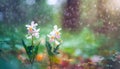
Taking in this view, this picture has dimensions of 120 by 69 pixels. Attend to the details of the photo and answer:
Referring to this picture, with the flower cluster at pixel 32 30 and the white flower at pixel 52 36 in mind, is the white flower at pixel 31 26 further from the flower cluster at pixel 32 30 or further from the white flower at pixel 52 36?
the white flower at pixel 52 36

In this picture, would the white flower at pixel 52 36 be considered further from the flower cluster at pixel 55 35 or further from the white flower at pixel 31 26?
the white flower at pixel 31 26

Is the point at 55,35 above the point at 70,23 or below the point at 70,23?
below

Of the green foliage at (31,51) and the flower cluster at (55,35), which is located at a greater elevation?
the flower cluster at (55,35)

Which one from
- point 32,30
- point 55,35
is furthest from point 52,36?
point 32,30

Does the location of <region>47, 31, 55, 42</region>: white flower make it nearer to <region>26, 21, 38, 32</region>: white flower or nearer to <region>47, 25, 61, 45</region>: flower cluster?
<region>47, 25, 61, 45</region>: flower cluster

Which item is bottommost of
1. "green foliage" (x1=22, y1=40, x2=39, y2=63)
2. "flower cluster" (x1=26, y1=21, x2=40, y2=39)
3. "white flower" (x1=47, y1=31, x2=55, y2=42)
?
"green foliage" (x1=22, y1=40, x2=39, y2=63)

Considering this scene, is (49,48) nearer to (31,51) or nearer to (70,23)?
(31,51)

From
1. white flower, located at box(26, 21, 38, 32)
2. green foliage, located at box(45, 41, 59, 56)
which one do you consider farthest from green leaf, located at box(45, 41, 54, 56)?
white flower, located at box(26, 21, 38, 32)

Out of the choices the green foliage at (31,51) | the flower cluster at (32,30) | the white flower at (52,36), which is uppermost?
the flower cluster at (32,30)

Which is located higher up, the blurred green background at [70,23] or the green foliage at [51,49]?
the blurred green background at [70,23]

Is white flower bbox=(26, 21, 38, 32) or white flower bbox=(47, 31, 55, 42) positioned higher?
white flower bbox=(26, 21, 38, 32)

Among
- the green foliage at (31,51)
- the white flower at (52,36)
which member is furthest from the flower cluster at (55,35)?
the green foliage at (31,51)
